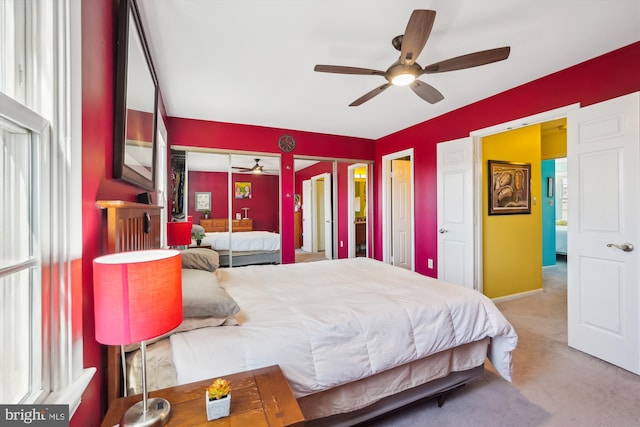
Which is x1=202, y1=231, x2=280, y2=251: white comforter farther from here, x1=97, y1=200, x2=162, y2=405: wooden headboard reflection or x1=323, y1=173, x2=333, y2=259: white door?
x1=97, y1=200, x2=162, y2=405: wooden headboard reflection

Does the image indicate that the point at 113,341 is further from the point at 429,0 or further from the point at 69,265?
the point at 429,0

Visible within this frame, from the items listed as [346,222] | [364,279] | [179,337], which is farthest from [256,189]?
[179,337]

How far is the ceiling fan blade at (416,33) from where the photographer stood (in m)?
1.46

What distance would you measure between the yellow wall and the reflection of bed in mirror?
3020 millimetres

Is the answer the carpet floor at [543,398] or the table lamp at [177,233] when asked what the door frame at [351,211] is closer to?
the carpet floor at [543,398]

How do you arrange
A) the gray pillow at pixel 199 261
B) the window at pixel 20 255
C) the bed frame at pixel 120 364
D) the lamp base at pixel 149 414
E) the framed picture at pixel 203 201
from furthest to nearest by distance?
the framed picture at pixel 203 201
the gray pillow at pixel 199 261
the bed frame at pixel 120 364
the lamp base at pixel 149 414
the window at pixel 20 255

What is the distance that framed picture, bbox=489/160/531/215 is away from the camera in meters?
3.74

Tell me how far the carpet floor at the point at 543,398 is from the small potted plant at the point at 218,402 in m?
1.15

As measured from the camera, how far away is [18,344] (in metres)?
0.70

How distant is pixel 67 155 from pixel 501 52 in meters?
2.27

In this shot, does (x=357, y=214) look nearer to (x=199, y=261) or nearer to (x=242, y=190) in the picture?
(x=242, y=190)

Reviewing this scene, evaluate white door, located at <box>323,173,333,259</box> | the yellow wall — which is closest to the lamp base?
the yellow wall

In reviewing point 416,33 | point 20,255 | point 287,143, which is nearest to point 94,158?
point 20,255

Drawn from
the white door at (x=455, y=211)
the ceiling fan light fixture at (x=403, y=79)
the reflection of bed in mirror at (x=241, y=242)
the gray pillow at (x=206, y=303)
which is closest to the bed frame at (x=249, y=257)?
the reflection of bed in mirror at (x=241, y=242)
